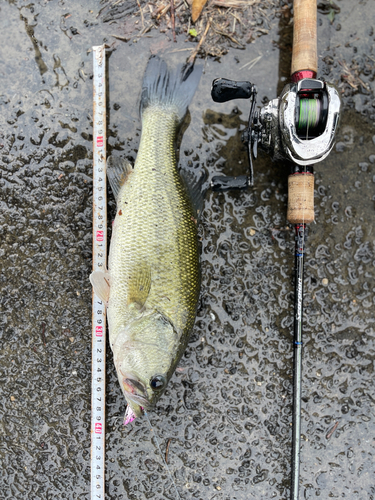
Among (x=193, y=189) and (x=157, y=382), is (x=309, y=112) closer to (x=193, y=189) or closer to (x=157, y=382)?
(x=193, y=189)

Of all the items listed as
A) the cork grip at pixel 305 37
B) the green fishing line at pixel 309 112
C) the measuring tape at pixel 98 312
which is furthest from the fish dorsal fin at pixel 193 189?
the cork grip at pixel 305 37

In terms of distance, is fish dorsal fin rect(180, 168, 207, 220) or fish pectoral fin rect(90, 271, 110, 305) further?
fish dorsal fin rect(180, 168, 207, 220)

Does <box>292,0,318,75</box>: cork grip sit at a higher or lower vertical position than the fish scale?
higher

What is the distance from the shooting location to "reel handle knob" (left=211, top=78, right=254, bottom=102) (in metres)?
2.23

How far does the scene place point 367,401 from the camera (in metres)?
2.73

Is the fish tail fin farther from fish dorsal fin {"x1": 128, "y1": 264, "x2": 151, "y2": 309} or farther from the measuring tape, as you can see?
fish dorsal fin {"x1": 128, "y1": 264, "x2": 151, "y2": 309}

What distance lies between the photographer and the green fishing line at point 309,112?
212 cm

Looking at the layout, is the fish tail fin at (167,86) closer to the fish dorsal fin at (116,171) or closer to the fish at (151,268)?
the fish at (151,268)

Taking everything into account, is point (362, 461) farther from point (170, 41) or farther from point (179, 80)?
point (170, 41)

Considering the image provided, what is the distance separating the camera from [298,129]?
7.12 ft

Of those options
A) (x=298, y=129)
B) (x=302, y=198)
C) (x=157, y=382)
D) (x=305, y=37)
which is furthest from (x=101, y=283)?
(x=305, y=37)

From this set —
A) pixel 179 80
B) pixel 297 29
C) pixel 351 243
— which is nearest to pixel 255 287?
pixel 351 243

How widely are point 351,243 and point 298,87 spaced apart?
1.27 metres

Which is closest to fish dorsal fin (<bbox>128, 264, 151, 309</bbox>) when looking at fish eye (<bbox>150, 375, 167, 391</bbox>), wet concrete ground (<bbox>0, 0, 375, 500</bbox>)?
fish eye (<bbox>150, 375, 167, 391</bbox>)
